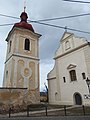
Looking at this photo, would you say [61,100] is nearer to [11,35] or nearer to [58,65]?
[58,65]

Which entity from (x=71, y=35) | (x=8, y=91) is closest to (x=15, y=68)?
(x=8, y=91)

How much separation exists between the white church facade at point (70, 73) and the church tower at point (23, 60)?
4.16 meters

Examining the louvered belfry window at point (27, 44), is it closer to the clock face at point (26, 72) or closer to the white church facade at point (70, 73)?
the clock face at point (26, 72)

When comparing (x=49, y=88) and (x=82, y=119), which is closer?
(x=82, y=119)

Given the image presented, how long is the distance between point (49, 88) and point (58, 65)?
4371 mm

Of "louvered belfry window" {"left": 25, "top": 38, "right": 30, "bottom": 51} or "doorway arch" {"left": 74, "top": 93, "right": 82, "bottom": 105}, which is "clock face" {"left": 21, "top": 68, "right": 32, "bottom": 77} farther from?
"doorway arch" {"left": 74, "top": 93, "right": 82, "bottom": 105}

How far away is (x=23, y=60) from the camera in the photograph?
2056cm

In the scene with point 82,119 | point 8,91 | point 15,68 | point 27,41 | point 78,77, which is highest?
point 27,41

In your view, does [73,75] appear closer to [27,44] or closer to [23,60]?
[23,60]

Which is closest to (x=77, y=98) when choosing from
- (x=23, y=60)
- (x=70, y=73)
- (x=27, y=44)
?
(x=70, y=73)

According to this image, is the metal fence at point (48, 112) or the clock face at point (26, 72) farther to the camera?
the clock face at point (26, 72)

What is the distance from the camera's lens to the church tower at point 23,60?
1916 cm

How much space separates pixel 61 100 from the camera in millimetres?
21297

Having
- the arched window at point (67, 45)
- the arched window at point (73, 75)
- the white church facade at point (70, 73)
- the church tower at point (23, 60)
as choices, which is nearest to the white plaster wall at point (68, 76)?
the white church facade at point (70, 73)
